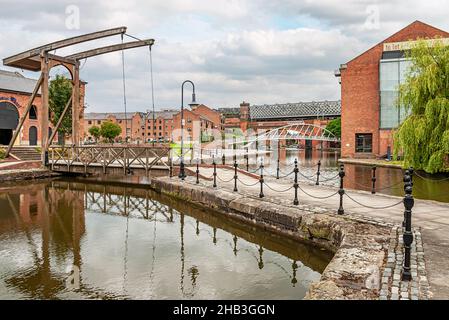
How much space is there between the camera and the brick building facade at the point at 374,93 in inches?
1423

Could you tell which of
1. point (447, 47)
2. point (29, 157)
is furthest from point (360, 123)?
point (29, 157)

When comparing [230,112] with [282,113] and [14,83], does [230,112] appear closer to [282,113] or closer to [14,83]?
[282,113]

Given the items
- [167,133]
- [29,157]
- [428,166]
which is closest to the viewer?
[428,166]

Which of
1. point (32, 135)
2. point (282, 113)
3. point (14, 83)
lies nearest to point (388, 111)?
point (32, 135)

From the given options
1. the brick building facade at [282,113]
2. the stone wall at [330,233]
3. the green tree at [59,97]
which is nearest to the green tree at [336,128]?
the brick building facade at [282,113]

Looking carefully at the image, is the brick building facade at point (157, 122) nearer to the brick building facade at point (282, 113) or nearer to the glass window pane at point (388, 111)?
the brick building facade at point (282, 113)

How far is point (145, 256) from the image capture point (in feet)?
24.2

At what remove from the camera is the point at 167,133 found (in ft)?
282

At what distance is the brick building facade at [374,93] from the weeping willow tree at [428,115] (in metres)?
15.5

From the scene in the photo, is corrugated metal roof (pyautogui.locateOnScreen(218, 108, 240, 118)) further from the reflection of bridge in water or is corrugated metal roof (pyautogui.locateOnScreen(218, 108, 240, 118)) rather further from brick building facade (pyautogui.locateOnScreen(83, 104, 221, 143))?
the reflection of bridge in water

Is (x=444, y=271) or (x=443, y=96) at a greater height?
(x=443, y=96)
